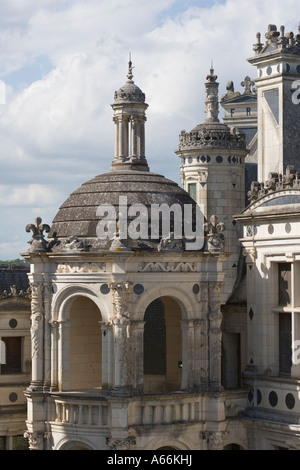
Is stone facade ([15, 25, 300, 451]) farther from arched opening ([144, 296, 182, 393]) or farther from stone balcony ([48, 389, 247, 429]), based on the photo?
arched opening ([144, 296, 182, 393])

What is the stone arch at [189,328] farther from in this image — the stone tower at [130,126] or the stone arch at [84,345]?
the stone tower at [130,126]

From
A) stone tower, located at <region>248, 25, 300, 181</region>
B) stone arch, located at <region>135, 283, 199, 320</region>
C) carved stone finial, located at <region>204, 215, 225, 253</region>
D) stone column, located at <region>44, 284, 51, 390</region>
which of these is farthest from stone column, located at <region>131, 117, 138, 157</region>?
stone column, located at <region>44, 284, 51, 390</region>

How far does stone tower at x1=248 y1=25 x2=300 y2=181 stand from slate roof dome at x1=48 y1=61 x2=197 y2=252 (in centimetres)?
502

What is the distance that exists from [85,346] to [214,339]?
657 cm

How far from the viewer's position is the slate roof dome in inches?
1882

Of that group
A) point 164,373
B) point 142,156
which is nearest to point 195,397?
point 164,373

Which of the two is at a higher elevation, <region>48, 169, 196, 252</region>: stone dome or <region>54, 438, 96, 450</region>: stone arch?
<region>48, 169, 196, 252</region>: stone dome

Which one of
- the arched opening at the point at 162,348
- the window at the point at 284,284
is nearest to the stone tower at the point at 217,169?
the arched opening at the point at 162,348

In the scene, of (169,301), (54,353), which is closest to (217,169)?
(169,301)

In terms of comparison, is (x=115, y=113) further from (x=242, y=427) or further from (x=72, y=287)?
(x=242, y=427)

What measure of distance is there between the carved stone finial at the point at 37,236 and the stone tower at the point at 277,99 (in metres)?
10.8

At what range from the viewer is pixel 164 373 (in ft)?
178
